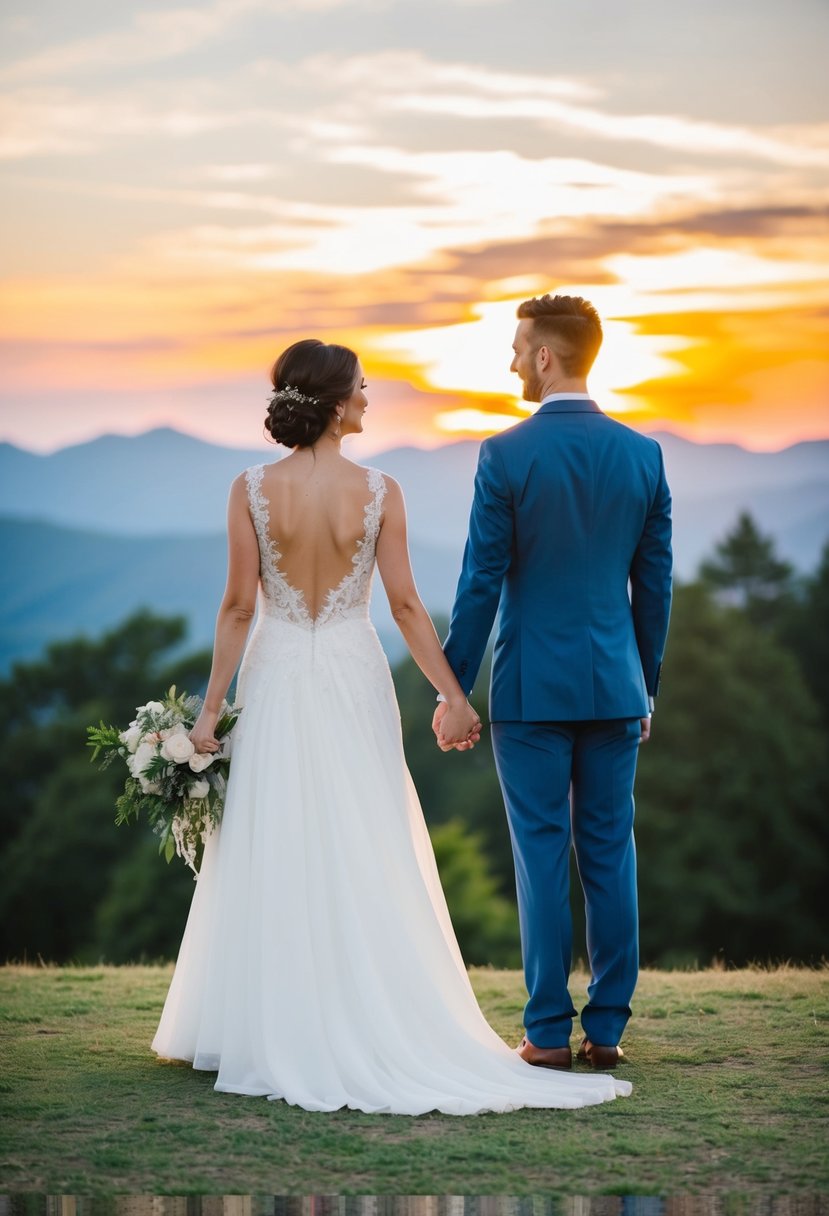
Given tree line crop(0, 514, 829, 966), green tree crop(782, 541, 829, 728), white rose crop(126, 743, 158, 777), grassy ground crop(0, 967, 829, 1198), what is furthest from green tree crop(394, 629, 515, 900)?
white rose crop(126, 743, 158, 777)

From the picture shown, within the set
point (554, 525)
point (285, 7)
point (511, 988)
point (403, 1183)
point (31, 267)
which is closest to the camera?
point (403, 1183)

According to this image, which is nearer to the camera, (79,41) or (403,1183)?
(403,1183)

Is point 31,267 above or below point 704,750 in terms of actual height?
above

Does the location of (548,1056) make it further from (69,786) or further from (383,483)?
(69,786)

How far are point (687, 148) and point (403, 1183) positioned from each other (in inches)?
1221

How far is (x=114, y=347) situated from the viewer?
142 ft

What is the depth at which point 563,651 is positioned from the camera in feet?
15.6

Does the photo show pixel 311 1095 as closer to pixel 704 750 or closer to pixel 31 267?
pixel 704 750

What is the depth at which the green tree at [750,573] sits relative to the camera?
124 ft

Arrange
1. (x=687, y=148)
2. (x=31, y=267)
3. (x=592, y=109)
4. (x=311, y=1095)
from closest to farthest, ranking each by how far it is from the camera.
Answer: (x=311, y=1095) < (x=592, y=109) < (x=687, y=148) < (x=31, y=267)

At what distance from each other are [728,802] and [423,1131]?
25809mm

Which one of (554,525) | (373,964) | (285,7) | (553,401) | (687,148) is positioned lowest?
(373,964)

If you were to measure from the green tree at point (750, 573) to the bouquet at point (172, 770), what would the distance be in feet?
111

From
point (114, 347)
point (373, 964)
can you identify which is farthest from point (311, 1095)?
point (114, 347)
